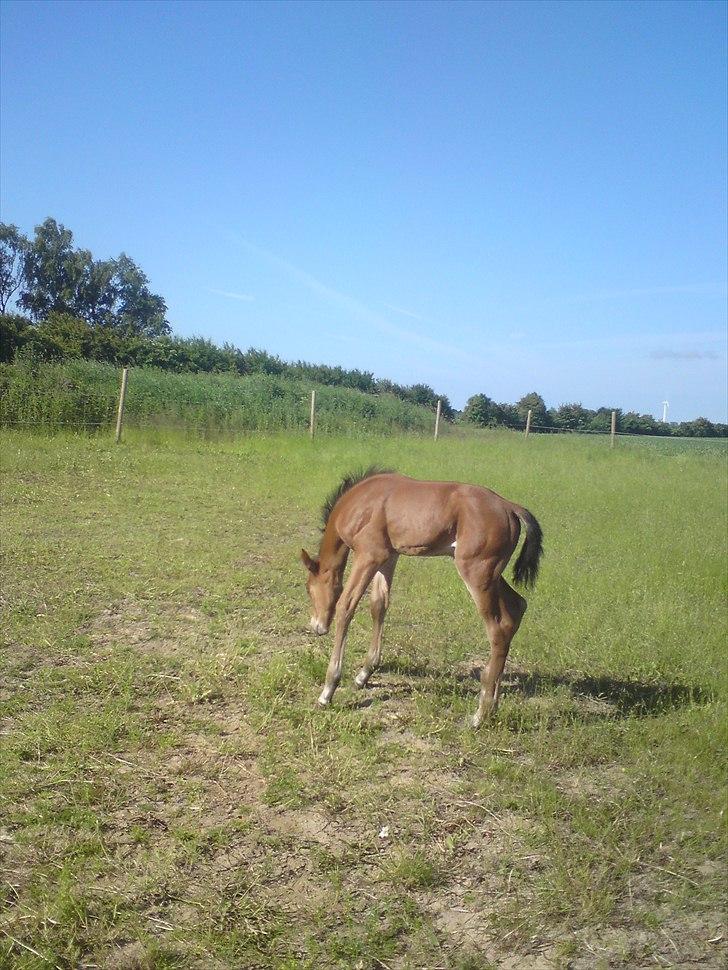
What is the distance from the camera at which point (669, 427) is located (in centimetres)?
4097

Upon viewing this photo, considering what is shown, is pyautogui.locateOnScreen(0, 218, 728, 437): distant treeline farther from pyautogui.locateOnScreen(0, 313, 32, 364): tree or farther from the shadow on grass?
the shadow on grass

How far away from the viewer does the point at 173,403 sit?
22734 mm

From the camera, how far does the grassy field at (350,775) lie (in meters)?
2.94

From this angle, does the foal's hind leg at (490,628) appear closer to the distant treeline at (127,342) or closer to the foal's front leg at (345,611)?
the foal's front leg at (345,611)

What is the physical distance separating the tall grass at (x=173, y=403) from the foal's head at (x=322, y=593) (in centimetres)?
1551

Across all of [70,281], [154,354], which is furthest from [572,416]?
[70,281]

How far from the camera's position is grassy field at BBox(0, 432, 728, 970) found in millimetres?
2939

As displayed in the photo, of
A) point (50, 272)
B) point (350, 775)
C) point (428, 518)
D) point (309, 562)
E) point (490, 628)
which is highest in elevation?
point (50, 272)

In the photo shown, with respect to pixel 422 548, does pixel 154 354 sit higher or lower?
higher

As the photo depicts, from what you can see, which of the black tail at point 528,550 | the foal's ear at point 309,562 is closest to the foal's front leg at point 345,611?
the foal's ear at point 309,562

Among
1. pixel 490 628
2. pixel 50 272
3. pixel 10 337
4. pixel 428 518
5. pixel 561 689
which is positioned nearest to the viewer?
pixel 490 628

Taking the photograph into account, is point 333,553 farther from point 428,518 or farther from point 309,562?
point 428,518

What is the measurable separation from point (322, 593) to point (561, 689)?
1738mm

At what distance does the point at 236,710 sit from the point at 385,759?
3.57ft
